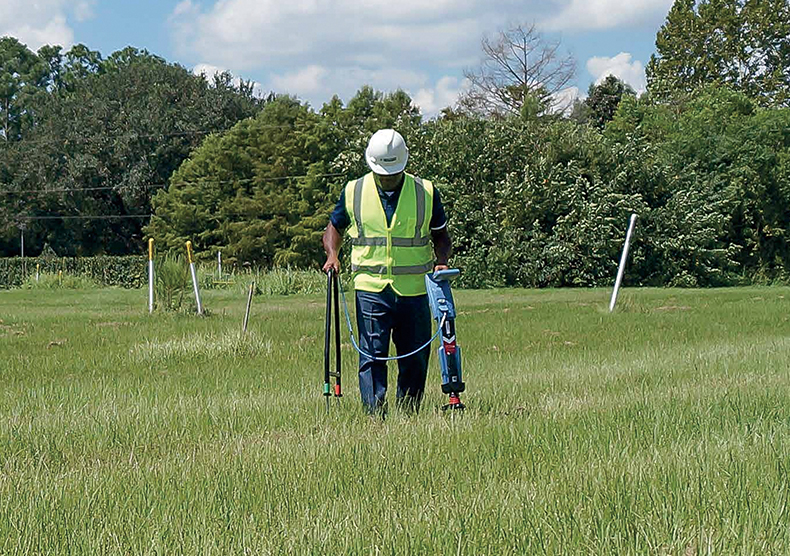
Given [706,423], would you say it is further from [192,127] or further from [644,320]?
[192,127]

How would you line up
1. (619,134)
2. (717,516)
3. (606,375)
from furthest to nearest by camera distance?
(619,134)
(606,375)
(717,516)

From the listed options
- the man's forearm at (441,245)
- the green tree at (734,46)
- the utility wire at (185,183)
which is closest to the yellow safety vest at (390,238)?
the man's forearm at (441,245)

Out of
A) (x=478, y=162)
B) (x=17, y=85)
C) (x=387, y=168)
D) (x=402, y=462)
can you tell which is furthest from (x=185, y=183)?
(x=402, y=462)

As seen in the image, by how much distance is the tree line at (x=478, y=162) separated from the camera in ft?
136

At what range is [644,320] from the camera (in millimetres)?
18609

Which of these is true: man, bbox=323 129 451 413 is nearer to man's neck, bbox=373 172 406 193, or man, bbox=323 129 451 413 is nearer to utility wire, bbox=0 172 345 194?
man's neck, bbox=373 172 406 193

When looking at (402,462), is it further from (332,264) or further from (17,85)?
(17,85)

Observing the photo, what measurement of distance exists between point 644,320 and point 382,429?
12959 millimetres

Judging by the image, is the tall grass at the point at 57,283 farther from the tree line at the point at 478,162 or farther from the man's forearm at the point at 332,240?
the man's forearm at the point at 332,240

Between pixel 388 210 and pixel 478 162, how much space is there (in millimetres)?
36034

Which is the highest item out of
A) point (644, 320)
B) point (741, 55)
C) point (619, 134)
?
point (741, 55)

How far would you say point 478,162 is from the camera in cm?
4303

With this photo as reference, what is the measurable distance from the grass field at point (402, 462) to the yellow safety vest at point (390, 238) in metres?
1.00

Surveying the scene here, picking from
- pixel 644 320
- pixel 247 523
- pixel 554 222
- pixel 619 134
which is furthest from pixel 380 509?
pixel 619 134
